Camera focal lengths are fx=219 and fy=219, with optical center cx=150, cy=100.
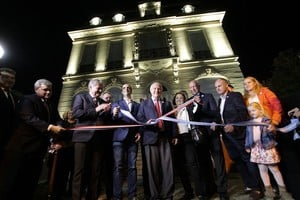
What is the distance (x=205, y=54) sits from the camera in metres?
14.3

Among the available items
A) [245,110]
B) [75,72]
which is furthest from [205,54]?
[245,110]

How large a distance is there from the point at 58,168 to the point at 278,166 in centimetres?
467

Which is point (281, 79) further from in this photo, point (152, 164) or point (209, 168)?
point (152, 164)

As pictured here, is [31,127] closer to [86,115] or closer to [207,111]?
[86,115]

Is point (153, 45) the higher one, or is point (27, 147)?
point (153, 45)

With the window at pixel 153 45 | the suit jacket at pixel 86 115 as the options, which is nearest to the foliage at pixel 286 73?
the window at pixel 153 45

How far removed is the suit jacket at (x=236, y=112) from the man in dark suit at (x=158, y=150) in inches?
41.6

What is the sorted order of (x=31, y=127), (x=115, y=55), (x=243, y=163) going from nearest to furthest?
(x=31, y=127) < (x=243, y=163) < (x=115, y=55)

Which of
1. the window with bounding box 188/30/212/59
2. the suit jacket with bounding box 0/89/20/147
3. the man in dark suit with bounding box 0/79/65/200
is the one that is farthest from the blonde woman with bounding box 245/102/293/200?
the window with bounding box 188/30/212/59

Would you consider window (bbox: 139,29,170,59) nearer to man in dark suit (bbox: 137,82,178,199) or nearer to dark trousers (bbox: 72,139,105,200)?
man in dark suit (bbox: 137,82,178,199)

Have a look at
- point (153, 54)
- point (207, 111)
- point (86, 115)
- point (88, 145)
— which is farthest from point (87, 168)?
point (153, 54)

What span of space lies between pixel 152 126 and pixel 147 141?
0.94 ft

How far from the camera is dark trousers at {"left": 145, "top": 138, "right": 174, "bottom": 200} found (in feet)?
12.3

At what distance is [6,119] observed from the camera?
3.66 metres
